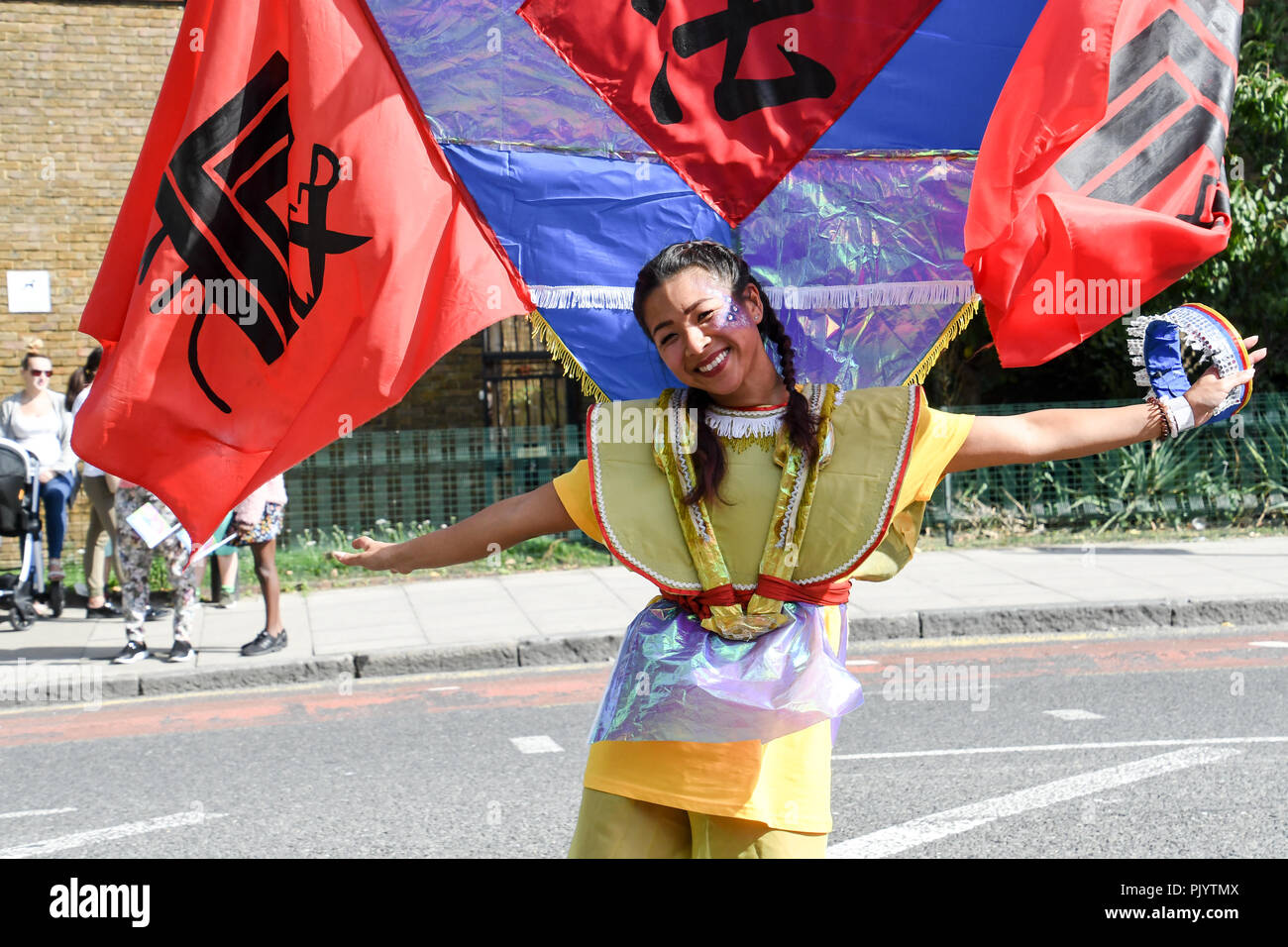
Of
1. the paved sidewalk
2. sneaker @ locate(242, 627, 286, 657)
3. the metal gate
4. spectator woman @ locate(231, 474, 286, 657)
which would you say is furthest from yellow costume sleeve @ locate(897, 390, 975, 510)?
the metal gate

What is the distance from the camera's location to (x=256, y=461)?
3139 mm

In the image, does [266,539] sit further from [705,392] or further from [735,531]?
[735,531]

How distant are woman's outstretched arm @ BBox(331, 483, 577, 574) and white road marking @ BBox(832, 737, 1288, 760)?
3.58 metres

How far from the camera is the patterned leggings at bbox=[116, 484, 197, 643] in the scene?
7.94 m

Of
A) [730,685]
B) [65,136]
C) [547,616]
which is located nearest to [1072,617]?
[547,616]

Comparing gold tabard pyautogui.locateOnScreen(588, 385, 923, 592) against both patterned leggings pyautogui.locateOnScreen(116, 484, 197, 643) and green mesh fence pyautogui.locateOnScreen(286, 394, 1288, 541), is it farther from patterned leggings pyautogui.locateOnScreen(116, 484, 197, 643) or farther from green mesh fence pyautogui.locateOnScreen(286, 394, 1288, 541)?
green mesh fence pyautogui.locateOnScreen(286, 394, 1288, 541)

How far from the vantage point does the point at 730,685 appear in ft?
7.84

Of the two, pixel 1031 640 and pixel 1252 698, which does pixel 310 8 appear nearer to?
pixel 1252 698

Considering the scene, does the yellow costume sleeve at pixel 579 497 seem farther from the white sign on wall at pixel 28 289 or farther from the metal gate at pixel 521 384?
the white sign on wall at pixel 28 289

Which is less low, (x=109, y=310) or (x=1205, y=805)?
(x=109, y=310)

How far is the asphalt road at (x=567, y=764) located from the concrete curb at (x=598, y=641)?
16 cm

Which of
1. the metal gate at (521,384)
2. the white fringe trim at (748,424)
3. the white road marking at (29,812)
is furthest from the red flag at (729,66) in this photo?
the metal gate at (521,384)
